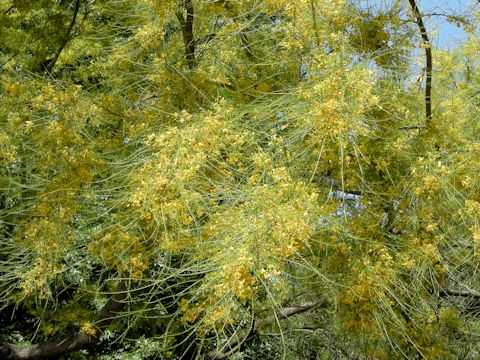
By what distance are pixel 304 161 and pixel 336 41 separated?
628 mm

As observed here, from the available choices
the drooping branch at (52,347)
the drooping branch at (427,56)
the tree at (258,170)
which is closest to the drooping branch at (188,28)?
the tree at (258,170)

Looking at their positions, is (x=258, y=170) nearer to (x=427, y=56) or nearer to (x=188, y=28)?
(x=427, y=56)

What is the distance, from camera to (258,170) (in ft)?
11.2

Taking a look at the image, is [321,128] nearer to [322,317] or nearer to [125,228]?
[125,228]

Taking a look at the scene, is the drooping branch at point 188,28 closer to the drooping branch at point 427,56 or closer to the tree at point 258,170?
the tree at point 258,170

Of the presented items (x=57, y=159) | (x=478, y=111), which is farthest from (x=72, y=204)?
(x=478, y=111)

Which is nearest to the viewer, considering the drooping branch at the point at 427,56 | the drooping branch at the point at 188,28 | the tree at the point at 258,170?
the tree at the point at 258,170

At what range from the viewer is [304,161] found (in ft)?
12.0

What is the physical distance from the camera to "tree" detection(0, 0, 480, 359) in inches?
126

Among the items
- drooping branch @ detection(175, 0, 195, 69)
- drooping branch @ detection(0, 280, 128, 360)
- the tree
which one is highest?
drooping branch @ detection(175, 0, 195, 69)

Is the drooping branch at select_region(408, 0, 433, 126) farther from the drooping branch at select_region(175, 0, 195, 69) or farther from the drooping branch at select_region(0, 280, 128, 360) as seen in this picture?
the drooping branch at select_region(0, 280, 128, 360)

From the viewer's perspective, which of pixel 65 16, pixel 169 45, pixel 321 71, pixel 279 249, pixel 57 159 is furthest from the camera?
pixel 169 45

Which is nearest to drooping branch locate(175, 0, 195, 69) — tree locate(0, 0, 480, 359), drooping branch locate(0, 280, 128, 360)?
tree locate(0, 0, 480, 359)

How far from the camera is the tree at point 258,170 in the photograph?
10.5 feet
